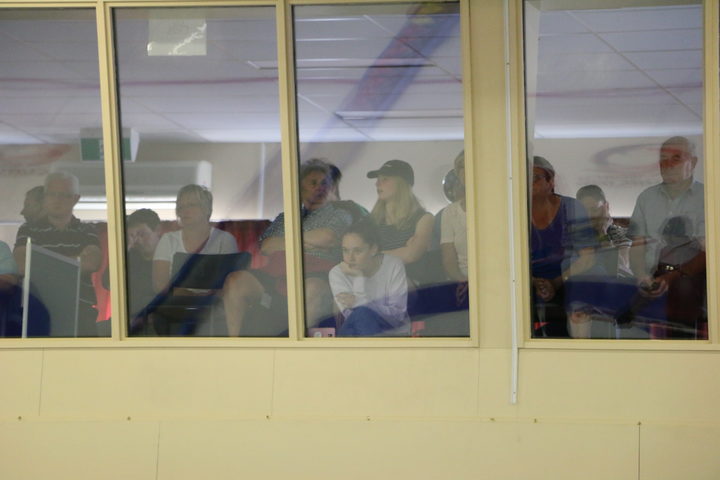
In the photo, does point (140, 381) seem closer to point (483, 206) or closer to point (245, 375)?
point (245, 375)

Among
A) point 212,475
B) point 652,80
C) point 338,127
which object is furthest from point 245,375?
point 652,80

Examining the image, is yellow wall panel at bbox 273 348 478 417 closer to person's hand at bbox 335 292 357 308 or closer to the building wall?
the building wall

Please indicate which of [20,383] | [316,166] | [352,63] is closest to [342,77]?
[352,63]

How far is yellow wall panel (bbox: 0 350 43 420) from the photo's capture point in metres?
5.84

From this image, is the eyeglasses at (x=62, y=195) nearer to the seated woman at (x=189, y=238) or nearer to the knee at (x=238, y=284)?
the seated woman at (x=189, y=238)

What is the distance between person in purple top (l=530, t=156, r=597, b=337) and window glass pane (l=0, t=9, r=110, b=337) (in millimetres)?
2463

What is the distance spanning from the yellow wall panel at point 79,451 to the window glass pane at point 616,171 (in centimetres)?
231

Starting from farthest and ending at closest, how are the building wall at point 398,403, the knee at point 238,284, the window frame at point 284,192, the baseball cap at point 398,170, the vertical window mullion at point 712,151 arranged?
the knee at point 238,284
the baseball cap at point 398,170
the window frame at point 284,192
the building wall at point 398,403
the vertical window mullion at point 712,151

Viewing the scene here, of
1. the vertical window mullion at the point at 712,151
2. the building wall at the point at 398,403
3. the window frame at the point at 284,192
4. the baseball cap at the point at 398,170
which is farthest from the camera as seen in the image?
the baseball cap at the point at 398,170

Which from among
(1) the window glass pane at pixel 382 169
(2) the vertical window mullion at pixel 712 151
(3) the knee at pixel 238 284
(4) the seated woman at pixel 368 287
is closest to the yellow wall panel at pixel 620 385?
(2) the vertical window mullion at pixel 712 151

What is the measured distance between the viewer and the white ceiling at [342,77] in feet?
18.1

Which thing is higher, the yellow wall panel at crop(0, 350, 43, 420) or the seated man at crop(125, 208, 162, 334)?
the seated man at crop(125, 208, 162, 334)

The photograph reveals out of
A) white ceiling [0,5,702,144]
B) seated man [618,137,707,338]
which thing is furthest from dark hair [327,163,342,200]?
seated man [618,137,707,338]

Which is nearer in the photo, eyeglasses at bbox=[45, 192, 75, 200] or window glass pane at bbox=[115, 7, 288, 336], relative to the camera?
window glass pane at bbox=[115, 7, 288, 336]
